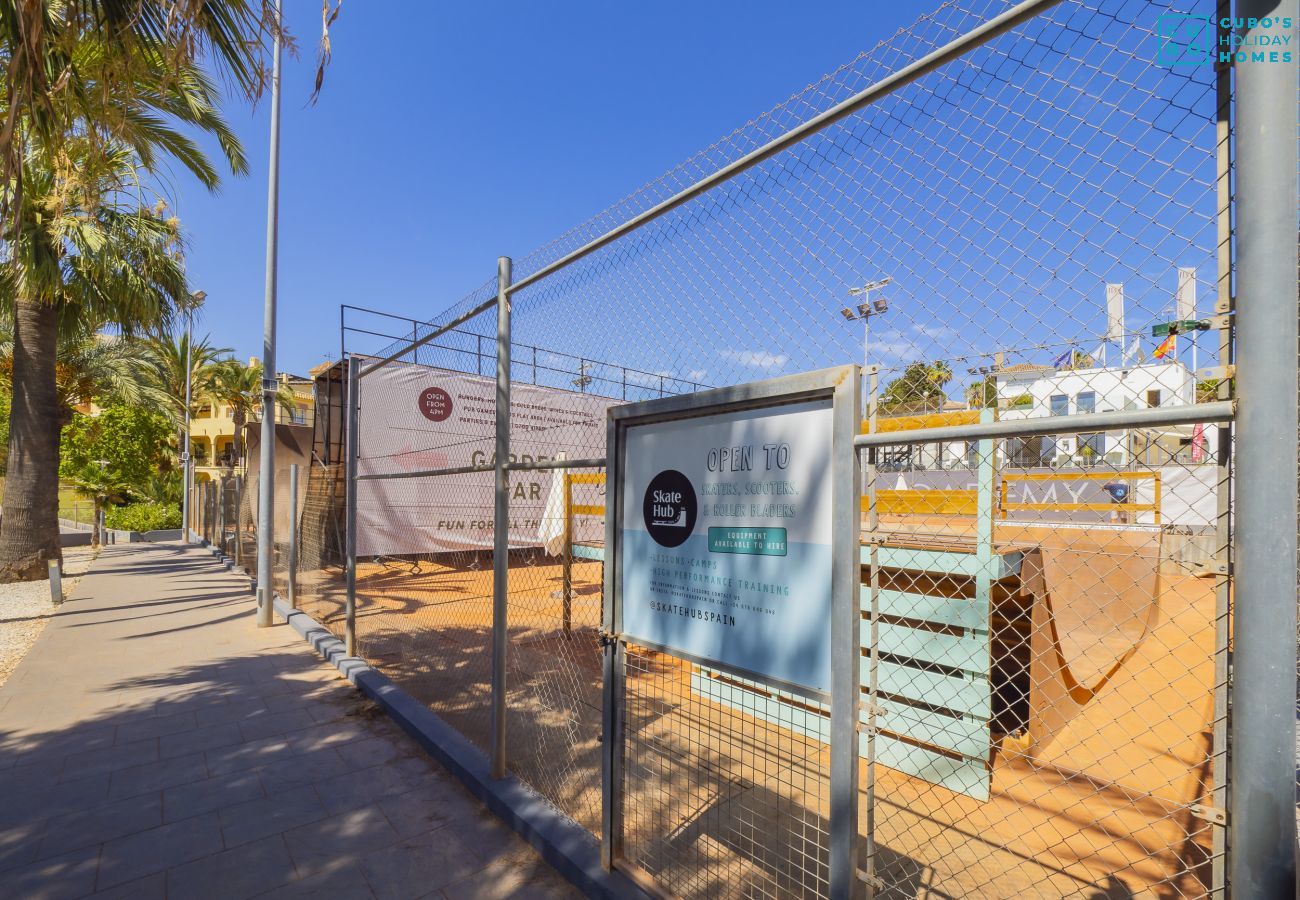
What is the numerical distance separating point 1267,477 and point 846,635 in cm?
100

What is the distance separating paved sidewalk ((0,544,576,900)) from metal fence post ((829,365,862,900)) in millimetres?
1550

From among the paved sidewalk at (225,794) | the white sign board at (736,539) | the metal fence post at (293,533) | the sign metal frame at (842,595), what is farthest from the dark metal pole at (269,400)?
the sign metal frame at (842,595)

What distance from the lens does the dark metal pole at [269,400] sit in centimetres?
790

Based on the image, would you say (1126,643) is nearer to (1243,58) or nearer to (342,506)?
(1243,58)

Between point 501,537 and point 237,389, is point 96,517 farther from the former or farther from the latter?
point 501,537

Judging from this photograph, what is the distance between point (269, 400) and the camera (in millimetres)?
8359

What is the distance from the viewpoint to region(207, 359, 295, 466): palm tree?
30.0 meters

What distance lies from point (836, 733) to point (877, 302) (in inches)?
51.4

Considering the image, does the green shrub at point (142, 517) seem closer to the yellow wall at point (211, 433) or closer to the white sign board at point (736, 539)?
the yellow wall at point (211, 433)

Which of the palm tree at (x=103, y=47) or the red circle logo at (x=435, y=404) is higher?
the palm tree at (x=103, y=47)

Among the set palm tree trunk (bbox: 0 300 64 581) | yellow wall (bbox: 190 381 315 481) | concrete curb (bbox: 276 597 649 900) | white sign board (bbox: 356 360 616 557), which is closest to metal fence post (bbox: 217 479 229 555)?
palm tree trunk (bbox: 0 300 64 581)

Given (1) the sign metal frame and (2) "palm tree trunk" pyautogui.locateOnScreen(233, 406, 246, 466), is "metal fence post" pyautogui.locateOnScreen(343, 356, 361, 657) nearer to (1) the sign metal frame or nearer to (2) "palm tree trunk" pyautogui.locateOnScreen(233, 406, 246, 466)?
(1) the sign metal frame

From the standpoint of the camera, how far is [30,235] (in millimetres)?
9219

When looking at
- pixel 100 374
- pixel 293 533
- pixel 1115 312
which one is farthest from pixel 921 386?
pixel 100 374
